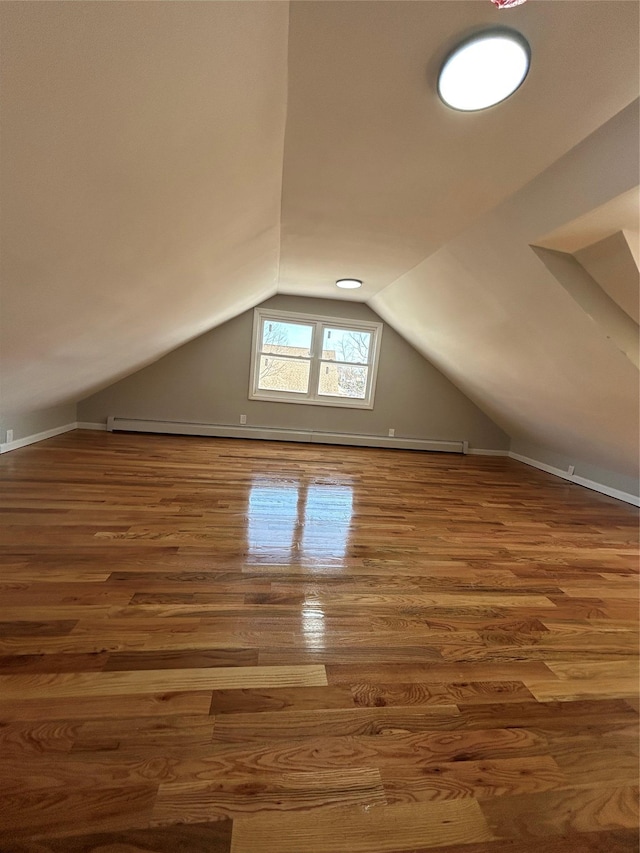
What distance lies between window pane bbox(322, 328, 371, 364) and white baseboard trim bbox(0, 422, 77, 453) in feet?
11.8

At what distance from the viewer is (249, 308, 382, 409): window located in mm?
5281

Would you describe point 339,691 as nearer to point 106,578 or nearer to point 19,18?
point 106,578

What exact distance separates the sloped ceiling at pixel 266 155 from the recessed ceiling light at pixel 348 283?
96 cm

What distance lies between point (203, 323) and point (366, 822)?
13.9ft

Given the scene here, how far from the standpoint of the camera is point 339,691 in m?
1.17

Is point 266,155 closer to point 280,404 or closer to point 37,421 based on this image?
point 280,404

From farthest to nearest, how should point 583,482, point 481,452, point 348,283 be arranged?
point 481,452
point 583,482
point 348,283

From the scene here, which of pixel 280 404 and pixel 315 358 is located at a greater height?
pixel 315 358

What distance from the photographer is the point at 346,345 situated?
17.9ft

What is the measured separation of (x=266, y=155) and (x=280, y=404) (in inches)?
150

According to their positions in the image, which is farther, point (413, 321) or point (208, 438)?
point (208, 438)

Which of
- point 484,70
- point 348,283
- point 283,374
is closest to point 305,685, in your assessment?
point 484,70

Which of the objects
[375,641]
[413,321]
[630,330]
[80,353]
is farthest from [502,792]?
[413,321]

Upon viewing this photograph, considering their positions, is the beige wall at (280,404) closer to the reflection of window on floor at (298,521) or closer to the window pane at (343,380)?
the window pane at (343,380)
